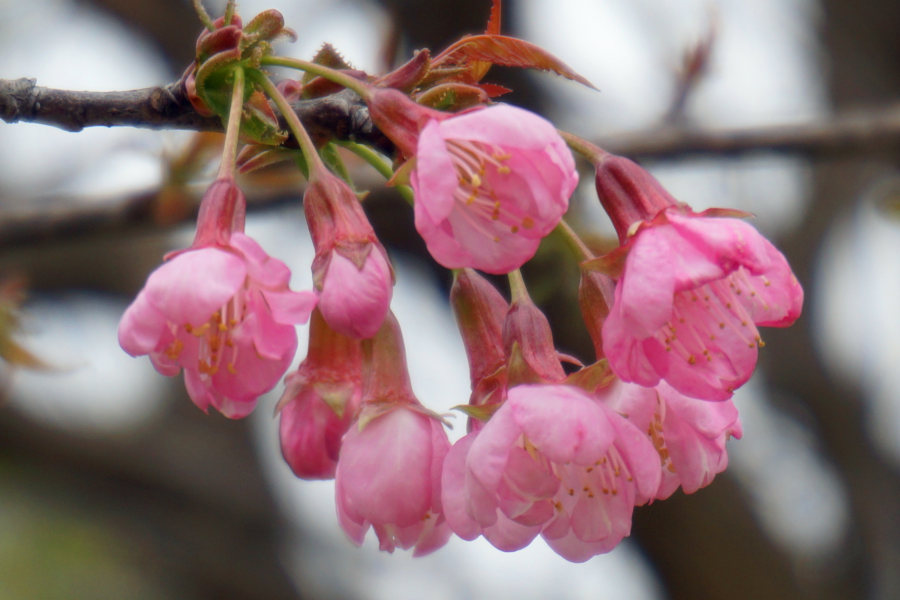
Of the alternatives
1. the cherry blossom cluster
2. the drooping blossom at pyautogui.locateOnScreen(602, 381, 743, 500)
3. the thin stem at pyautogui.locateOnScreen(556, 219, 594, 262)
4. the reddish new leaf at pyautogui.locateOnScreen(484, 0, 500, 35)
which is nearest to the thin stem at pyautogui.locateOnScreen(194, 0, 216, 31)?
the cherry blossom cluster

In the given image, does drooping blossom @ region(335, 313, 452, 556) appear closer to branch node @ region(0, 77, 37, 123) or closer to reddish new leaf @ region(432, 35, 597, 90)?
reddish new leaf @ region(432, 35, 597, 90)

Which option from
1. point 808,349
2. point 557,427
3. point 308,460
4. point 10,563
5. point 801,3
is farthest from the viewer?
point 10,563

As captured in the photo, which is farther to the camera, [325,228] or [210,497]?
[210,497]

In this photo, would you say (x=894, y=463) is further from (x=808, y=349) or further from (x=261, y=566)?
(x=261, y=566)

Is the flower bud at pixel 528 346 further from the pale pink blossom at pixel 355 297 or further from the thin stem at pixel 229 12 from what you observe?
the thin stem at pixel 229 12

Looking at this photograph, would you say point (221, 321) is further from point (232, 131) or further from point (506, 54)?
point (506, 54)

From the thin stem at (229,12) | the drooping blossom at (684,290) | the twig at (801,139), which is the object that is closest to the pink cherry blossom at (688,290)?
the drooping blossom at (684,290)

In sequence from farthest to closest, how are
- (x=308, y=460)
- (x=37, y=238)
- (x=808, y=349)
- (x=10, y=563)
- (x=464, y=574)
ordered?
(x=464, y=574) → (x=10, y=563) → (x=808, y=349) → (x=37, y=238) → (x=308, y=460)

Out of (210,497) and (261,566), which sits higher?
(210,497)

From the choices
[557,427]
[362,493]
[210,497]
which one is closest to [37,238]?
[362,493]
